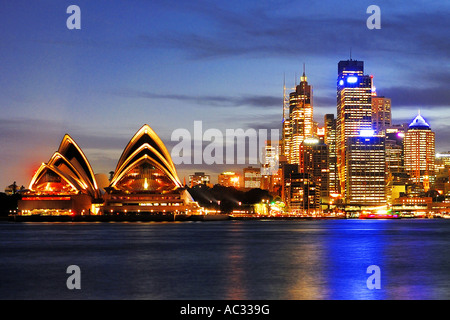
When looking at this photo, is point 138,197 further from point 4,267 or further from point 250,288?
point 250,288

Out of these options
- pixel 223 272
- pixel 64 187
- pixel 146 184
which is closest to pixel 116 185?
pixel 146 184

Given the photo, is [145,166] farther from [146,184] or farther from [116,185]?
[116,185]

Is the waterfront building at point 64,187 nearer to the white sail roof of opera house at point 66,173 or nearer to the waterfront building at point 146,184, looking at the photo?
the white sail roof of opera house at point 66,173
